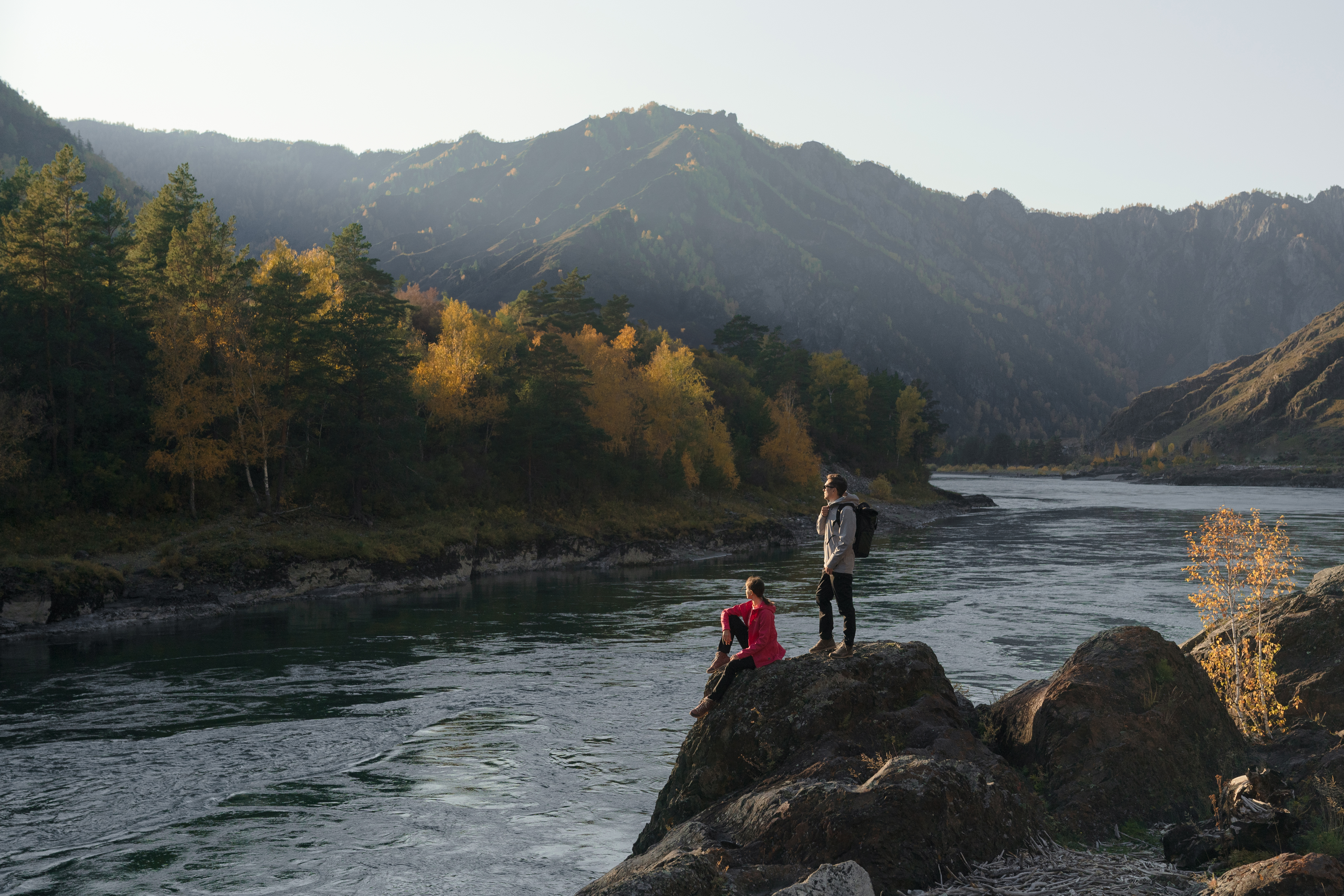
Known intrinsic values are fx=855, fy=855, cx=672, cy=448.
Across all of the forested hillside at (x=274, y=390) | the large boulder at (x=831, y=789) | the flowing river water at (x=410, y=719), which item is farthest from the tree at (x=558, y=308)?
the large boulder at (x=831, y=789)

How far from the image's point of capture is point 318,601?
153ft

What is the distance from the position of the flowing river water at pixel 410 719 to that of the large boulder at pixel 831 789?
314cm

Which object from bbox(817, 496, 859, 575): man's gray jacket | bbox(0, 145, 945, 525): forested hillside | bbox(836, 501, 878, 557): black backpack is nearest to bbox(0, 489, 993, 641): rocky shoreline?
bbox(0, 145, 945, 525): forested hillside

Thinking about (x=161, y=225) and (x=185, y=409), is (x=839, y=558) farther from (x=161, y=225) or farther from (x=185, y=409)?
(x=161, y=225)

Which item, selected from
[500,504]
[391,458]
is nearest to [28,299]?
[391,458]

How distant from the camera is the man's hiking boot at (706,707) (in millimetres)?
13758

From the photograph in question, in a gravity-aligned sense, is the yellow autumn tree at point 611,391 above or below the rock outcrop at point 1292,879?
above

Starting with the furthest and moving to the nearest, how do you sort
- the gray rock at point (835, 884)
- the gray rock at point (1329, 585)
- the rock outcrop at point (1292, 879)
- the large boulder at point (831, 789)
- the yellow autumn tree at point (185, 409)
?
the yellow autumn tree at point (185, 409) → the gray rock at point (1329, 585) → the large boulder at point (831, 789) → the gray rock at point (835, 884) → the rock outcrop at point (1292, 879)

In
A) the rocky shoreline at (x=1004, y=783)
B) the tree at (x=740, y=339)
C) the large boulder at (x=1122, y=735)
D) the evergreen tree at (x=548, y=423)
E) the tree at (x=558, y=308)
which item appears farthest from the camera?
the tree at (x=740, y=339)

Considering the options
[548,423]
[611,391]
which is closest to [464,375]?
[548,423]

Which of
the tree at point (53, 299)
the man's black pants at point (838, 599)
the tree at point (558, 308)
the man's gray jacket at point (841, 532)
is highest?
the tree at point (558, 308)

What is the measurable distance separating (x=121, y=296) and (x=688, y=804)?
56324 mm

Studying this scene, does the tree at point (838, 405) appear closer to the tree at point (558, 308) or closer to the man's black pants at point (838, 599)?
the tree at point (558, 308)

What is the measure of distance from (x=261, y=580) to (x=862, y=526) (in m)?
42.1
